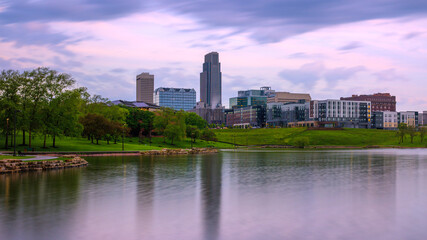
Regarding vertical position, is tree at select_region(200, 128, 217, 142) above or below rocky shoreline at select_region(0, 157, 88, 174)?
above

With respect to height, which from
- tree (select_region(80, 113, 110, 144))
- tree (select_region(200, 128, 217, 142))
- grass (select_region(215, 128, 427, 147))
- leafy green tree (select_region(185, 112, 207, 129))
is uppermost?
leafy green tree (select_region(185, 112, 207, 129))

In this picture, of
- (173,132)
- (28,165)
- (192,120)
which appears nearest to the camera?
(28,165)

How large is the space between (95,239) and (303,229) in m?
8.52

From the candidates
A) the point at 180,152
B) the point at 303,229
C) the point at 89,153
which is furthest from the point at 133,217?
the point at 180,152

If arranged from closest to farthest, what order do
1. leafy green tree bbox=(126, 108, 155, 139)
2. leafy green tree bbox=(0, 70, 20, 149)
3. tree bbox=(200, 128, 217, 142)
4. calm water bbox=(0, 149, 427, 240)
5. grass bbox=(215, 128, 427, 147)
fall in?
calm water bbox=(0, 149, 427, 240) → leafy green tree bbox=(0, 70, 20, 149) → leafy green tree bbox=(126, 108, 155, 139) → tree bbox=(200, 128, 217, 142) → grass bbox=(215, 128, 427, 147)

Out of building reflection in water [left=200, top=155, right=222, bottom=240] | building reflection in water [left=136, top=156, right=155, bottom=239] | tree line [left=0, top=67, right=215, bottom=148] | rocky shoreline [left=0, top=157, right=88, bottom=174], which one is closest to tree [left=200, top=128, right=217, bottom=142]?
tree line [left=0, top=67, right=215, bottom=148]

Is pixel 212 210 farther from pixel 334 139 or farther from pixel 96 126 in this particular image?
pixel 334 139

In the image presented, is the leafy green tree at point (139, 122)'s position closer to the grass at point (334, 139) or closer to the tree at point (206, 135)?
the tree at point (206, 135)

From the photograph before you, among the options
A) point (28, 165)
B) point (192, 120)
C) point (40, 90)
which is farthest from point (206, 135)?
point (28, 165)

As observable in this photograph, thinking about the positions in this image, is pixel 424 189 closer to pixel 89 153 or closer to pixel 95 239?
pixel 95 239

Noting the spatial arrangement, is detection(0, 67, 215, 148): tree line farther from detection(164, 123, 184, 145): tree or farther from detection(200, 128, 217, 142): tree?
detection(200, 128, 217, 142): tree

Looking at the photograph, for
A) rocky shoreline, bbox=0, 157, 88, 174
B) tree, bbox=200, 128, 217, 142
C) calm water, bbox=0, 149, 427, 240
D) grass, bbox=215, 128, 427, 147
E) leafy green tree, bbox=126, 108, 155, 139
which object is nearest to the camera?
calm water, bbox=0, 149, 427, 240


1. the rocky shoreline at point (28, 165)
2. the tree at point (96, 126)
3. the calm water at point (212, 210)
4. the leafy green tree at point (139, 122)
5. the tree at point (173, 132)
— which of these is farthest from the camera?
the leafy green tree at point (139, 122)

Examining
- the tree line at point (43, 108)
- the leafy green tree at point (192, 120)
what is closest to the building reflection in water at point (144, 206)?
the tree line at point (43, 108)
